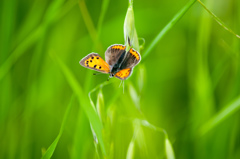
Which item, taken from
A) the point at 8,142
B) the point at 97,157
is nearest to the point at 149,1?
the point at 8,142

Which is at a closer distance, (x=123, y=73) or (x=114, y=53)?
(x=123, y=73)

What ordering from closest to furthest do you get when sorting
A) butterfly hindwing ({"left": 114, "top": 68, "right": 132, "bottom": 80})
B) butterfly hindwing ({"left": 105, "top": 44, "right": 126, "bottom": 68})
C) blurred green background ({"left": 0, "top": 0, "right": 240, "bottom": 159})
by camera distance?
butterfly hindwing ({"left": 114, "top": 68, "right": 132, "bottom": 80}) < butterfly hindwing ({"left": 105, "top": 44, "right": 126, "bottom": 68}) < blurred green background ({"left": 0, "top": 0, "right": 240, "bottom": 159})

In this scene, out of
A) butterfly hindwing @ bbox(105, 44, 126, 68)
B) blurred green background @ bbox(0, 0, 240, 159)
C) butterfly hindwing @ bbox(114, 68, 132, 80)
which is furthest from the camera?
blurred green background @ bbox(0, 0, 240, 159)

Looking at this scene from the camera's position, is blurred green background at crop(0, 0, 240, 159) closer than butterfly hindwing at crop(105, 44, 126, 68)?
No

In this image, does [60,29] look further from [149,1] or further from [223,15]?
[223,15]

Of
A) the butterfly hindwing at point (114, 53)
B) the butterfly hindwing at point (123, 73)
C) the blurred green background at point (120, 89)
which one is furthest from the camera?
the blurred green background at point (120, 89)

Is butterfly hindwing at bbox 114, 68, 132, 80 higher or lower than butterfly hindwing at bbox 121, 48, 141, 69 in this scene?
lower
